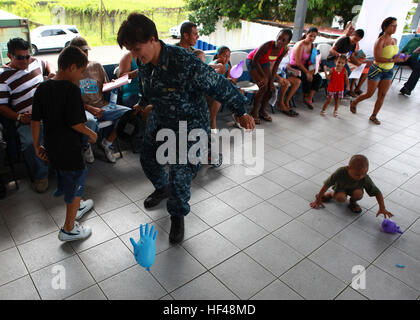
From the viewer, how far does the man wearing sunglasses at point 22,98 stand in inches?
122

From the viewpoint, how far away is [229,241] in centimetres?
270

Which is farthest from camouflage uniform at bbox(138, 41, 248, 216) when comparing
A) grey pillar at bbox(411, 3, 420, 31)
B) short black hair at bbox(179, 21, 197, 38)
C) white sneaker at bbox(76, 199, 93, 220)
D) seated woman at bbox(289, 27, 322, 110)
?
grey pillar at bbox(411, 3, 420, 31)

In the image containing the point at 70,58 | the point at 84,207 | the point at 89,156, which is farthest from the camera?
the point at 89,156

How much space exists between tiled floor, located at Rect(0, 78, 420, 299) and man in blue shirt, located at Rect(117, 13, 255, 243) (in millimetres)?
441

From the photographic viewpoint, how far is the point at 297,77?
5961 mm

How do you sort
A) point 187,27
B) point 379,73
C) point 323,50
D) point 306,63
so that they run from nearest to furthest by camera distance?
point 187,27 → point 379,73 → point 306,63 → point 323,50

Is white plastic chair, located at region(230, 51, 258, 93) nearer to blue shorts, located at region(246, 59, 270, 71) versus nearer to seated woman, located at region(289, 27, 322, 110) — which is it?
blue shorts, located at region(246, 59, 270, 71)

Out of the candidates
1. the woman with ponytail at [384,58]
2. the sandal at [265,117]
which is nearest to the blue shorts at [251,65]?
the sandal at [265,117]

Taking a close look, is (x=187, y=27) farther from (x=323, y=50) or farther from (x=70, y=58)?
(x=323, y=50)

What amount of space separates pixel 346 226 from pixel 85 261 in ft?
7.40

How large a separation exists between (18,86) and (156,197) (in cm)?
175

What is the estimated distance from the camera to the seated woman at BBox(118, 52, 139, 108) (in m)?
3.97

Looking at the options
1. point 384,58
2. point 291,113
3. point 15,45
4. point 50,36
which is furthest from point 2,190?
point 50,36

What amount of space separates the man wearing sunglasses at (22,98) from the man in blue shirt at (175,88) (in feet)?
4.61
